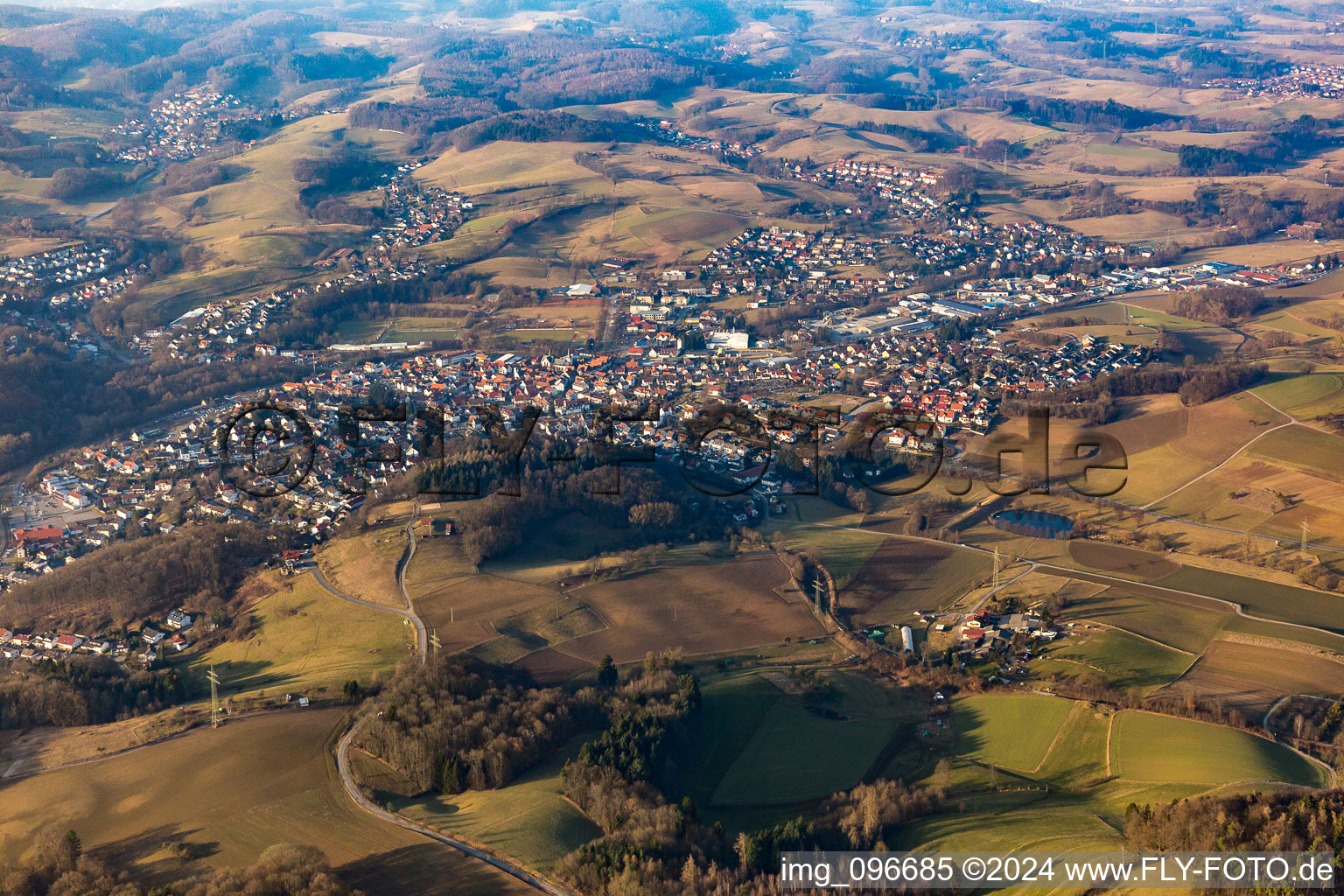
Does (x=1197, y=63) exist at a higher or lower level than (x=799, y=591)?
higher

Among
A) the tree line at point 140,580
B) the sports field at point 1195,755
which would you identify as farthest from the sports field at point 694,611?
the tree line at point 140,580

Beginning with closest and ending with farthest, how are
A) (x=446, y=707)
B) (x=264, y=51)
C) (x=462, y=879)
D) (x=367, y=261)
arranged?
1. (x=462, y=879)
2. (x=446, y=707)
3. (x=367, y=261)
4. (x=264, y=51)

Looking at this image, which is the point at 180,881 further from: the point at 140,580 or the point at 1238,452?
the point at 1238,452

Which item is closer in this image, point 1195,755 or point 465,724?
point 1195,755

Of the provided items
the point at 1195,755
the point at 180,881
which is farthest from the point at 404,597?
the point at 1195,755

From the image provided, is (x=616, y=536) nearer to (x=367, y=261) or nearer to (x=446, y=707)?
(x=446, y=707)

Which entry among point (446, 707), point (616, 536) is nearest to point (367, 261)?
point (616, 536)
